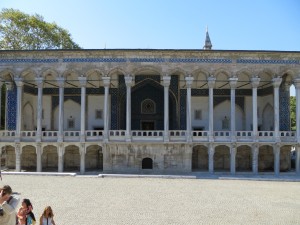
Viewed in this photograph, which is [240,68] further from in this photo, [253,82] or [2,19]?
[2,19]

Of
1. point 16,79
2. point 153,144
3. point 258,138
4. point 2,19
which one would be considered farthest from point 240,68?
point 2,19

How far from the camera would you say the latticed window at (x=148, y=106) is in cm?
3056

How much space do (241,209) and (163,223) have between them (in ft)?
11.6

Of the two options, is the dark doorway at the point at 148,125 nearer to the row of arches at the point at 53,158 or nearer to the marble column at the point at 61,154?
the row of arches at the point at 53,158

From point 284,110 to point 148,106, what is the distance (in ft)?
36.2

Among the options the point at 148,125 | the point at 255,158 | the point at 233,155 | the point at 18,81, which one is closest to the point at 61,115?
the point at 18,81

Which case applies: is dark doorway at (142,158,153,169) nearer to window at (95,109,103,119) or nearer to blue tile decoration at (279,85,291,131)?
window at (95,109,103,119)

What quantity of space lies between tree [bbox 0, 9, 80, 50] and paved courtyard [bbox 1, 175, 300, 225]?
20930 mm

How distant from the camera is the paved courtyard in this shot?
10898 mm

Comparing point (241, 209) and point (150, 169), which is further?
point (150, 169)

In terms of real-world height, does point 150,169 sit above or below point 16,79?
below

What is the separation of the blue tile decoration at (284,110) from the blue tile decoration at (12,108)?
821 inches

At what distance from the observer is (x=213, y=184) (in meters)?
19.3

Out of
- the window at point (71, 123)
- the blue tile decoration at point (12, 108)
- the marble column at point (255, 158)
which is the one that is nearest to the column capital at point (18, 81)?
the blue tile decoration at point (12, 108)
